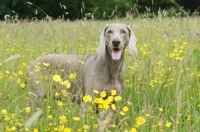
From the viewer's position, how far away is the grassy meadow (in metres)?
2.05

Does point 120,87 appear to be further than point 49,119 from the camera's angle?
Yes

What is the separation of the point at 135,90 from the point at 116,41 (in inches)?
19.3

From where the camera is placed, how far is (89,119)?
231cm

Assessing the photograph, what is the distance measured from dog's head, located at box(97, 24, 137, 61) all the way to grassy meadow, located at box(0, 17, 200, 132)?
0.79 ft

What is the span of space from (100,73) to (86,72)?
22cm

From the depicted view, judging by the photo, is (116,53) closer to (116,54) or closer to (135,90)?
(116,54)

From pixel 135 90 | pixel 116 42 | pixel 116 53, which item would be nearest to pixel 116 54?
pixel 116 53

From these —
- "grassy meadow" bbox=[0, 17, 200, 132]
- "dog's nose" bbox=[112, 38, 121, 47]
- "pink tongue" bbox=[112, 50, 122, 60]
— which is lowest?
"grassy meadow" bbox=[0, 17, 200, 132]

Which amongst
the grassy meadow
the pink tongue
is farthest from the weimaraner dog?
the grassy meadow

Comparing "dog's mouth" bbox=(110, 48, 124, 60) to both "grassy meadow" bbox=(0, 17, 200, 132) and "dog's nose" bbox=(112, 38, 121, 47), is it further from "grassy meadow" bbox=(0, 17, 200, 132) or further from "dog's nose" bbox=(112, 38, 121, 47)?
"grassy meadow" bbox=(0, 17, 200, 132)

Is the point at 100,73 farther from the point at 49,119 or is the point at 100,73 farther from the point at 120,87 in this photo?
the point at 49,119

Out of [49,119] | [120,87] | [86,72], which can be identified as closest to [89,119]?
[49,119]

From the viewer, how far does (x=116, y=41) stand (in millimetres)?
3338

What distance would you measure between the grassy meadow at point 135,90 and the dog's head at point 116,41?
0.79 feet
